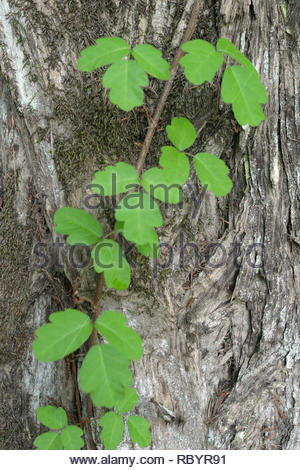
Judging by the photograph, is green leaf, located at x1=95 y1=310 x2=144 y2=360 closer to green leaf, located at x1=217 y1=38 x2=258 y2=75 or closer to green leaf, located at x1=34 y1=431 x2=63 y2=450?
green leaf, located at x1=34 y1=431 x2=63 y2=450

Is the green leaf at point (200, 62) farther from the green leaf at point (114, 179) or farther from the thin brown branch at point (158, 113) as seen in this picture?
the green leaf at point (114, 179)

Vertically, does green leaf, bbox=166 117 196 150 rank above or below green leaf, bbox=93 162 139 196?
above

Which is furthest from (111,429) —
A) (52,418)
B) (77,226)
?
(77,226)

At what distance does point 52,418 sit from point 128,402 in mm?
346

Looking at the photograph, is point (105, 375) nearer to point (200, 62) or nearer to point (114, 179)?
point (114, 179)

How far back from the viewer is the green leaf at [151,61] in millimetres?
1415

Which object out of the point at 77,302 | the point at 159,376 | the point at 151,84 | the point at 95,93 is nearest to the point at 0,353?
the point at 77,302

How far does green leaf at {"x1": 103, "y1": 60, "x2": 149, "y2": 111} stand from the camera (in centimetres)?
137

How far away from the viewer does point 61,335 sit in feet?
4.67

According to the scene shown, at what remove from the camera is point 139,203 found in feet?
4.52

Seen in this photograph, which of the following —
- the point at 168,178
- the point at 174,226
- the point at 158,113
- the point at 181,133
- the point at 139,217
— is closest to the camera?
the point at 139,217

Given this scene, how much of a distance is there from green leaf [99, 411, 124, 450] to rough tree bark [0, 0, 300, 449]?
161 millimetres

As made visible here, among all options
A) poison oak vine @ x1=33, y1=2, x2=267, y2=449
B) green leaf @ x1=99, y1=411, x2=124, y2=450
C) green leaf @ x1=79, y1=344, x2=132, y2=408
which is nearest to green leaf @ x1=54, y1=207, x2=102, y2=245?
poison oak vine @ x1=33, y1=2, x2=267, y2=449

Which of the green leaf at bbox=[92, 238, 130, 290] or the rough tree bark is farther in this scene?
the rough tree bark
